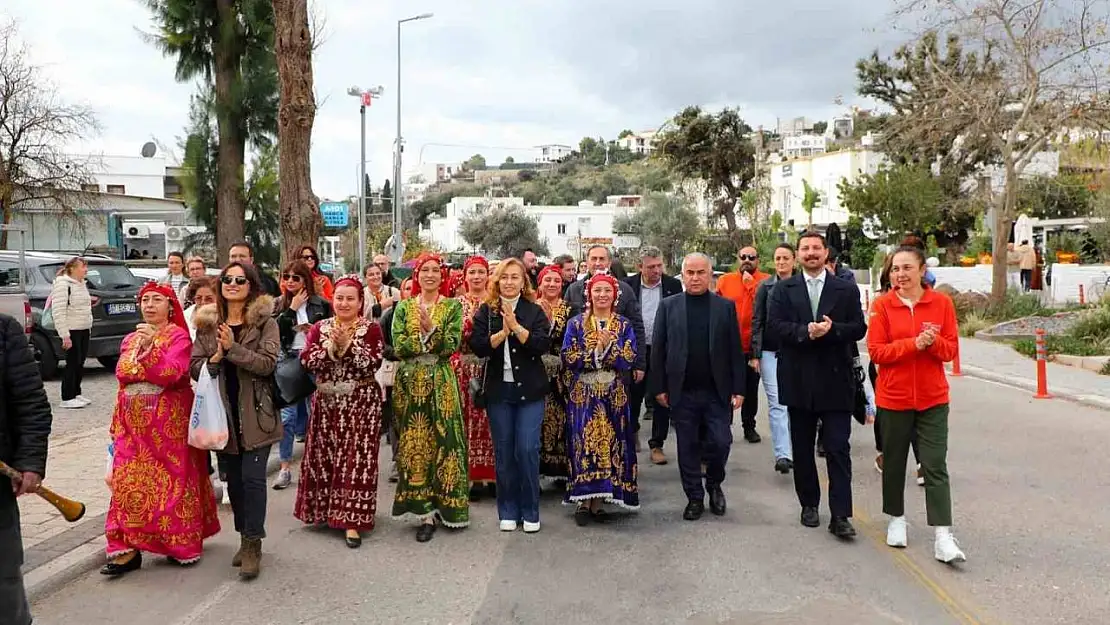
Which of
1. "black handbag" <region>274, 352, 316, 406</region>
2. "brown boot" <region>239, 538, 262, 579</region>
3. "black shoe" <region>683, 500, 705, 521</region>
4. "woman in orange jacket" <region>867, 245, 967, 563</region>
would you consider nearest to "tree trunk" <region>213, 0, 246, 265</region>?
"black handbag" <region>274, 352, 316, 406</region>

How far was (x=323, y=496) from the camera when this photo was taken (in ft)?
22.1

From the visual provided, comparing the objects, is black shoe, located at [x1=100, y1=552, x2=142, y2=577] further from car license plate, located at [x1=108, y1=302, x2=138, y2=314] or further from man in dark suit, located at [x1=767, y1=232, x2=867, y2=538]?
car license plate, located at [x1=108, y1=302, x2=138, y2=314]

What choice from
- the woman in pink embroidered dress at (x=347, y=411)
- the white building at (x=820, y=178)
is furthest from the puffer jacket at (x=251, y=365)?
the white building at (x=820, y=178)

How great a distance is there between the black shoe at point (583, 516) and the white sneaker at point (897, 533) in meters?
2.07

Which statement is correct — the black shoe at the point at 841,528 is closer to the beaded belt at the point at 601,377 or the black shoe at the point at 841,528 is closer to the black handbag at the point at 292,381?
A: the beaded belt at the point at 601,377

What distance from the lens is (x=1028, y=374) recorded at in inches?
596

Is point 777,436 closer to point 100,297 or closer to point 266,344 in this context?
point 266,344

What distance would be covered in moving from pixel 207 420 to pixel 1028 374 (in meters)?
13.4

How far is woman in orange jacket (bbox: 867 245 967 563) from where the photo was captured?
19.3 ft

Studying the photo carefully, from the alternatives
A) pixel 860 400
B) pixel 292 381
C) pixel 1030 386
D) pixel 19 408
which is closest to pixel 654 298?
pixel 860 400

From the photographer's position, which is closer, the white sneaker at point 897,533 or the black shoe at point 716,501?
the white sneaker at point 897,533

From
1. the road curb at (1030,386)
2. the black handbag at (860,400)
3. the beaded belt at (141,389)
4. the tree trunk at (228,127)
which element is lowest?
the road curb at (1030,386)

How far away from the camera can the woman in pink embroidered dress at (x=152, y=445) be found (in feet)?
19.0

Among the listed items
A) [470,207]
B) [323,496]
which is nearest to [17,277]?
[323,496]
